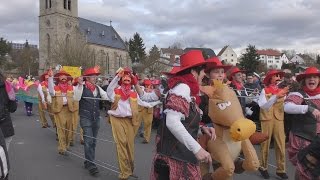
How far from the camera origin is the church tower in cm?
7450

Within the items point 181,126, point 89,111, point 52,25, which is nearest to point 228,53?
point 52,25

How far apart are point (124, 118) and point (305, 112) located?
3.29 m

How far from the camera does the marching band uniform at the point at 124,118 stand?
7.54m

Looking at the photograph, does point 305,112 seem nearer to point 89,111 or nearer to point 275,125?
point 275,125

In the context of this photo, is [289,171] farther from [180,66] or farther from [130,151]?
[180,66]

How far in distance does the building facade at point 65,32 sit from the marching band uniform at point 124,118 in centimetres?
6125

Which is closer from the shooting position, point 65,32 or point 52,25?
point 52,25

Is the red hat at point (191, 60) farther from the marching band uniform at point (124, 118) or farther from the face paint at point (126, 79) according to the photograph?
the face paint at point (126, 79)

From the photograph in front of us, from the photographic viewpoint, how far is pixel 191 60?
→ 4.25 meters

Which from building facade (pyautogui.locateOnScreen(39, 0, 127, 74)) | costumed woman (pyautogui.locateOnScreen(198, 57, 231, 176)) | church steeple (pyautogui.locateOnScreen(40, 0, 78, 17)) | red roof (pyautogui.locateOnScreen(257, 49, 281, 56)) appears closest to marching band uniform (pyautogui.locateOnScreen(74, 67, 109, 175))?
costumed woman (pyautogui.locateOnScreen(198, 57, 231, 176))

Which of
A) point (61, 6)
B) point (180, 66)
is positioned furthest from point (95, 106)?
point (61, 6)

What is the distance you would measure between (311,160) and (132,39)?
8635cm

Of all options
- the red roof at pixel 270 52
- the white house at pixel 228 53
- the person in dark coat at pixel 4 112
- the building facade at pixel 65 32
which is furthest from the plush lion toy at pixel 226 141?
the red roof at pixel 270 52

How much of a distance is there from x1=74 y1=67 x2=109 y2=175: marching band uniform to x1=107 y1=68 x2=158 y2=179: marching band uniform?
0.94 m
